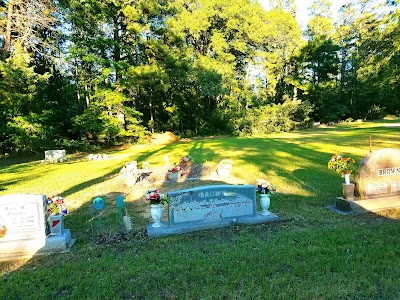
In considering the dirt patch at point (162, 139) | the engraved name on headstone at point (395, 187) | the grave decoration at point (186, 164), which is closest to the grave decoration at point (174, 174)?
the grave decoration at point (186, 164)

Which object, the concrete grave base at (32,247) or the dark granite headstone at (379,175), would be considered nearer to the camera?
the concrete grave base at (32,247)

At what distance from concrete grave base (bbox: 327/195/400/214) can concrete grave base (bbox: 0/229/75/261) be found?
220 inches

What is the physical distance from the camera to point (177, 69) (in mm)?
26078

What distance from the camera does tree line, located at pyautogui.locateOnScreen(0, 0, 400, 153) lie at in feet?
63.6

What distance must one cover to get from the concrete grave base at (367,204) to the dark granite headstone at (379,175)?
145 mm

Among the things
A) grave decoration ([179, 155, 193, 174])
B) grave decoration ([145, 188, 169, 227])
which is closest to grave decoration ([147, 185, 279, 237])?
grave decoration ([145, 188, 169, 227])

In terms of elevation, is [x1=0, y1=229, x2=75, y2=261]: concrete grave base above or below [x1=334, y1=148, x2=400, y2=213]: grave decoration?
below

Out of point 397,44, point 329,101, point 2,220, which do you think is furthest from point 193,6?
point 2,220

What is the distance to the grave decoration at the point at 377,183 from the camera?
20.8 ft

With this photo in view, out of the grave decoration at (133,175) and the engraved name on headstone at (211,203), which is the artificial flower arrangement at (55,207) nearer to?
the engraved name on headstone at (211,203)

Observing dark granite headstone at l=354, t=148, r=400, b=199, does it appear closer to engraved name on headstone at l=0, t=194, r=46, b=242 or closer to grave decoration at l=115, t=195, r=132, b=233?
grave decoration at l=115, t=195, r=132, b=233

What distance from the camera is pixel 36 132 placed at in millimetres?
20500

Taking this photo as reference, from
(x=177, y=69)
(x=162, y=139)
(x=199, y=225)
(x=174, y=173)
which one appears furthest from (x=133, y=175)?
(x=177, y=69)

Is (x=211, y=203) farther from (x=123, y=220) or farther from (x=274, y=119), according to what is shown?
(x=274, y=119)
